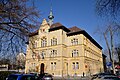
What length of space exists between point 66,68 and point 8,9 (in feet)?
130

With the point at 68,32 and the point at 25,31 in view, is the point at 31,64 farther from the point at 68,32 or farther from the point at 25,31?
the point at 25,31

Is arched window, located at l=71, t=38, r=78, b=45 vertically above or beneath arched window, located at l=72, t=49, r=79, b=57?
above

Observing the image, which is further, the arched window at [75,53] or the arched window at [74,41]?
the arched window at [74,41]

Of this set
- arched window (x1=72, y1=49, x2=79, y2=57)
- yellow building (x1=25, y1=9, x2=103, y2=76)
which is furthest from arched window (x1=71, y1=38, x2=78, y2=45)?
arched window (x1=72, y1=49, x2=79, y2=57)

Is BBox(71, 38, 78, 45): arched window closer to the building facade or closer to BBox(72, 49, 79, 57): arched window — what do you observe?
the building facade

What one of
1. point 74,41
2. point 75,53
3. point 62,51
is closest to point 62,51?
point 62,51

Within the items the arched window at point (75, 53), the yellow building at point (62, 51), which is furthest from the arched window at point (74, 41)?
the arched window at point (75, 53)

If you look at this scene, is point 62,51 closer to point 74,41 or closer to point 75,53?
point 75,53

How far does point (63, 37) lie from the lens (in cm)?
5400

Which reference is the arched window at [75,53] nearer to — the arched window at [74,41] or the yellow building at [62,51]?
the yellow building at [62,51]

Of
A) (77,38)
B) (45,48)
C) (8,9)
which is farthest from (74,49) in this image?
(8,9)

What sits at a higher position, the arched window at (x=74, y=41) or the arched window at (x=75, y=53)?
the arched window at (x=74, y=41)

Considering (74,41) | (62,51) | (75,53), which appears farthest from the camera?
(74,41)

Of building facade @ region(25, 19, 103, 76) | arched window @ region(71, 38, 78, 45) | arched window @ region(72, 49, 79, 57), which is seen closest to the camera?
building facade @ region(25, 19, 103, 76)
